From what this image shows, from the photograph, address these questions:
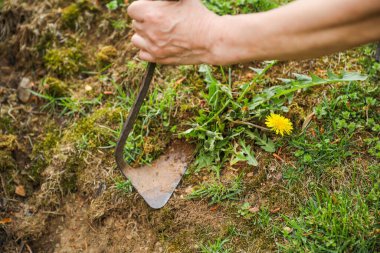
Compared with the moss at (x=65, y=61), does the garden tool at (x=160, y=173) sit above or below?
below

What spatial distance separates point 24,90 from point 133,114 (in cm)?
134

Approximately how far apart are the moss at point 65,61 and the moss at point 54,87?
0.10 meters

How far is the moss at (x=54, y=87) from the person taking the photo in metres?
3.20

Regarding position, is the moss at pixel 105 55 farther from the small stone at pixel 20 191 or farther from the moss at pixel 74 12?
the small stone at pixel 20 191

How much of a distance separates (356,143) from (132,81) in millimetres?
1463

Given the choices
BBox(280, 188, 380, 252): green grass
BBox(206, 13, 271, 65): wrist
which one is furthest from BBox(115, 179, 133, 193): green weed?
BBox(206, 13, 271, 65): wrist

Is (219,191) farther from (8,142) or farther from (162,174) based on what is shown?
(8,142)

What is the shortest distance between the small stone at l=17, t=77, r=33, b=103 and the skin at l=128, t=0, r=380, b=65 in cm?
144

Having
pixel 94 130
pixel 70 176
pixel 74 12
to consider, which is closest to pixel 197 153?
pixel 94 130

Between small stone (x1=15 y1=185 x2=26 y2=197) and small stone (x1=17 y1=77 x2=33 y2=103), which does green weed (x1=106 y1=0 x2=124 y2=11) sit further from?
small stone (x1=15 y1=185 x2=26 y2=197)

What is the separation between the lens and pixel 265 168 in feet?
8.39

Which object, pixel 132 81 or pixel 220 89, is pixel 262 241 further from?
pixel 132 81

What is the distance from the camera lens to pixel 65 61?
3301 mm

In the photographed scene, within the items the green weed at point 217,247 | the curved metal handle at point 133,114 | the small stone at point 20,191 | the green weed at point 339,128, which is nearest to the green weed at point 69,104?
the small stone at point 20,191
